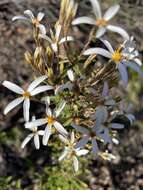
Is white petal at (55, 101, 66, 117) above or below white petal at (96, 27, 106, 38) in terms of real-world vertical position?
below

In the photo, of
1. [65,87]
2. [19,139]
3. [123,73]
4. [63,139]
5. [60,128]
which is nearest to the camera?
[123,73]

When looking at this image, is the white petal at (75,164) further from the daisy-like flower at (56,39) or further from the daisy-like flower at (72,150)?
the daisy-like flower at (56,39)

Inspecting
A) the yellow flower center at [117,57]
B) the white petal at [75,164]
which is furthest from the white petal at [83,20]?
the white petal at [75,164]

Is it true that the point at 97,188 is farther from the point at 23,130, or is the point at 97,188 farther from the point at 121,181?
the point at 23,130

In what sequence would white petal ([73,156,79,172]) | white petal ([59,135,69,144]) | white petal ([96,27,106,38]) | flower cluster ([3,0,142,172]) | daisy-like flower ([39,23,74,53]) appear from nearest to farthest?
white petal ([96,27,106,38])
flower cluster ([3,0,142,172])
daisy-like flower ([39,23,74,53])
white petal ([59,135,69,144])
white petal ([73,156,79,172])

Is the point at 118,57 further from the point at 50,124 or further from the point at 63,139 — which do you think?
the point at 63,139

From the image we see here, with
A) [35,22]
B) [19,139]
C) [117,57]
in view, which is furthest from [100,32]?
[19,139]

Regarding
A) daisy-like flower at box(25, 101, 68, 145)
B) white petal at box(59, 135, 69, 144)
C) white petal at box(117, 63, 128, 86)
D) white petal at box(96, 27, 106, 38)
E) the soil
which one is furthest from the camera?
the soil

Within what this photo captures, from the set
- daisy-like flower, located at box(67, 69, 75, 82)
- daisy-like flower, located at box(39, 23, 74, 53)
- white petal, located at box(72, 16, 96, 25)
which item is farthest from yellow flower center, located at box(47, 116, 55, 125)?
white petal, located at box(72, 16, 96, 25)

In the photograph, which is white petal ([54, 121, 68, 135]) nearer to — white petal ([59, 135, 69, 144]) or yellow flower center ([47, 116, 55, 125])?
yellow flower center ([47, 116, 55, 125])
